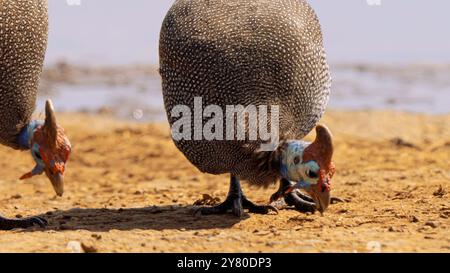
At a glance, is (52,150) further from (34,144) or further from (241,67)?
(241,67)

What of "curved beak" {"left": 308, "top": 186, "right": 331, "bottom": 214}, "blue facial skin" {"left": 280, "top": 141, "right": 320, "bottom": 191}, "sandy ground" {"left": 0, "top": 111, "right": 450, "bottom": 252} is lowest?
"sandy ground" {"left": 0, "top": 111, "right": 450, "bottom": 252}

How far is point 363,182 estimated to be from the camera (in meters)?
9.67

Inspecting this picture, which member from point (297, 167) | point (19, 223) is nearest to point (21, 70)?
point (19, 223)

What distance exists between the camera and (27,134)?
22.7ft

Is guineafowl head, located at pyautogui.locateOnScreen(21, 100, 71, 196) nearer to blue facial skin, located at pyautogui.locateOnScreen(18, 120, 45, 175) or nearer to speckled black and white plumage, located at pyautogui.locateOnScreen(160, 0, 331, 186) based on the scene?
blue facial skin, located at pyautogui.locateOnScreen(18, 120, 45, 175)

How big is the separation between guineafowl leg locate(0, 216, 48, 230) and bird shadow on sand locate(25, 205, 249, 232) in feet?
0.29

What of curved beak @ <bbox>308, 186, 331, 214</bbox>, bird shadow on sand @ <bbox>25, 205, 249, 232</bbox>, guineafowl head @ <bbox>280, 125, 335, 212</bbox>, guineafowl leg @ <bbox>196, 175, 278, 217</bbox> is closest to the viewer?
guineafowl head @ <bbox>280, 125, 335, 212</bbox>

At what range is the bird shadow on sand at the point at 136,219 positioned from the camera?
7195mm

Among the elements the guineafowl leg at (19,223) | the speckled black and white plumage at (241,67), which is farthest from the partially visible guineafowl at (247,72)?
the guineafowl leg at (19,223)

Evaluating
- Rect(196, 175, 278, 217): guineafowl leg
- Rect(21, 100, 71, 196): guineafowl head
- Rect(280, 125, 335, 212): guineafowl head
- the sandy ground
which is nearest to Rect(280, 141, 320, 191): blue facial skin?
Rect(280, 125, 335, 212): guineafowl head

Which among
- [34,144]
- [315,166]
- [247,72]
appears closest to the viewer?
[315,166]

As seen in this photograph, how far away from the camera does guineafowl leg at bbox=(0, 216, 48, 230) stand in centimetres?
727

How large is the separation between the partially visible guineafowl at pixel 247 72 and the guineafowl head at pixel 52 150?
106 centimetres

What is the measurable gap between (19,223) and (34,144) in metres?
0.96
